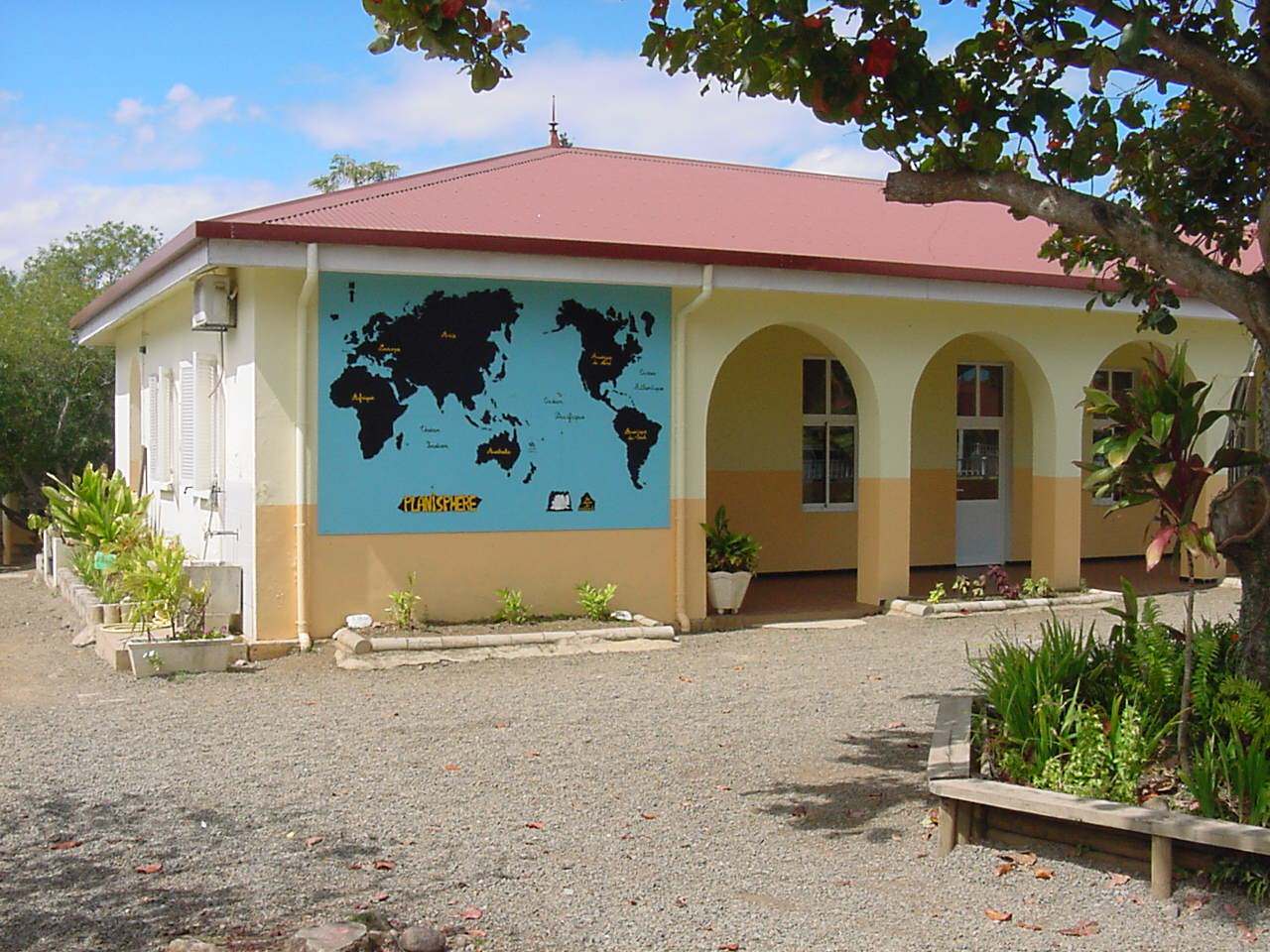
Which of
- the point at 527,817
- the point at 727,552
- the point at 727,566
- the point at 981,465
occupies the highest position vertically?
the point at 981,465

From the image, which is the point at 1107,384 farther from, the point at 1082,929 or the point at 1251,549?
the point at 1082,929

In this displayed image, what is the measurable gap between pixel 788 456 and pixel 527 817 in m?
9.94

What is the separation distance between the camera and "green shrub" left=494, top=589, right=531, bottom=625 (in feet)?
36.6

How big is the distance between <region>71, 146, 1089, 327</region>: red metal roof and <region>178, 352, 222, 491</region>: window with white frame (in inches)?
41.2

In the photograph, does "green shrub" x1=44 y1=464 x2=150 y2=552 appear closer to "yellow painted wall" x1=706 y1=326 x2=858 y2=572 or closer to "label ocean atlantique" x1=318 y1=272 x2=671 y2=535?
"label ocean atlantique" x1=318 y1=272 x2=671 y2=535

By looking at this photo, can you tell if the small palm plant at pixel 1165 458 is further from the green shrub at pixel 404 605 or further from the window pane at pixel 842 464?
the window pane at pixel 842 464

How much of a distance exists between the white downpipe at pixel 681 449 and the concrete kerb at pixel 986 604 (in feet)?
7.25

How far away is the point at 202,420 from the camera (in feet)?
40.2

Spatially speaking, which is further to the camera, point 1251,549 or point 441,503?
point 441,503

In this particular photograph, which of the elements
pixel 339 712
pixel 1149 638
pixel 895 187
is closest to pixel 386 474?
pixel 339 712

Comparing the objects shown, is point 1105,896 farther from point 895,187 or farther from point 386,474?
point 386,474

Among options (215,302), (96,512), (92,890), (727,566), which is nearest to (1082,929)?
(92,890)

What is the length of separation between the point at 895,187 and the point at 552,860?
3.53 meters

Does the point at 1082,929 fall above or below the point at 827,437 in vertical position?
below
